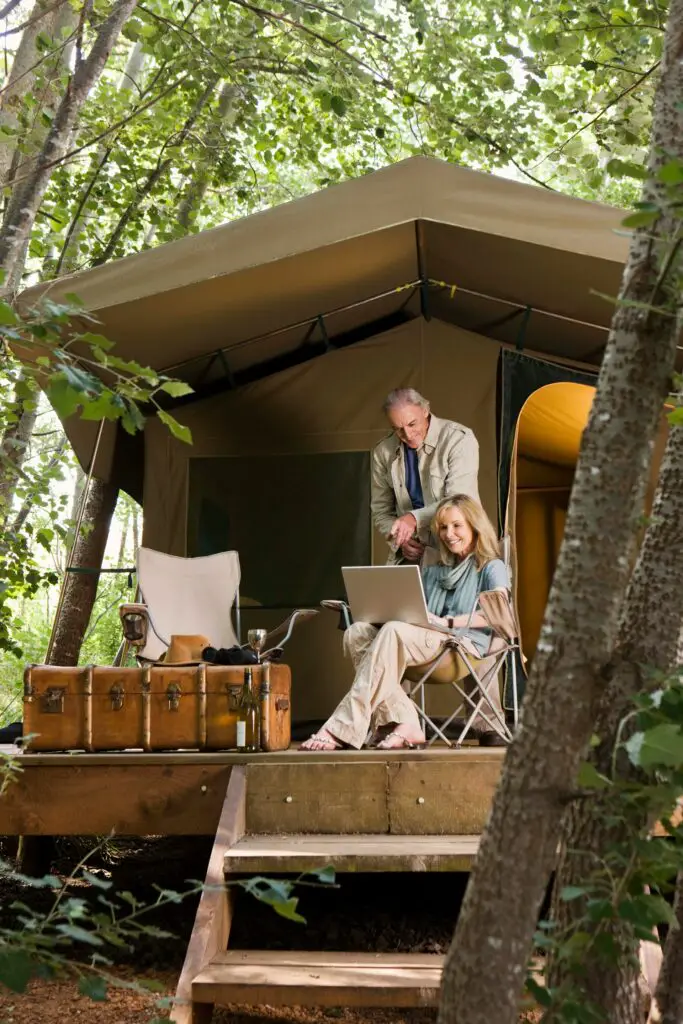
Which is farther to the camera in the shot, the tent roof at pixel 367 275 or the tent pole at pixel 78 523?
the tent pole at pixel 78 523

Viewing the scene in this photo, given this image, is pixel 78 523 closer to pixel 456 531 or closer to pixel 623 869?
pixel 456 531

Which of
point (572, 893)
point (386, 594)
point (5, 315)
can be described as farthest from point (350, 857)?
point (5, 315)

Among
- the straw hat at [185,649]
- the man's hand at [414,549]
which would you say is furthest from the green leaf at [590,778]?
the man's hand at [414,549]

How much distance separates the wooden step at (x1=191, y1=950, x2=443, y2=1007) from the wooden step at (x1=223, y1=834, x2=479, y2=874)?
0.26 m

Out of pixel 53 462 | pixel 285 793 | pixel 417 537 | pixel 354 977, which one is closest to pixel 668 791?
pixel 354 977

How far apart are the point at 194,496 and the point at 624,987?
13.4 ft

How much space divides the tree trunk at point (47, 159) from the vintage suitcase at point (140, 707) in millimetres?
1357

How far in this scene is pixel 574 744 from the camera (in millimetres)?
1388

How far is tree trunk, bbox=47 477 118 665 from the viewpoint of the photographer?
5.26 metres

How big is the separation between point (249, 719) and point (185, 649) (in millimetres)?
498

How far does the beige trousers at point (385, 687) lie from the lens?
343cm

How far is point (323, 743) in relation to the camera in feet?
11.0

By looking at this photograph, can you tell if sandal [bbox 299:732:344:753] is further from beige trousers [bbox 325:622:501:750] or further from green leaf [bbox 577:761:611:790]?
green leaf [bbox 577:761:611:790]

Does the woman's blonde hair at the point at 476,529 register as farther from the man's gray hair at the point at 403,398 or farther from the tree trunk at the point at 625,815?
the tree trunk at the point at 625,815
